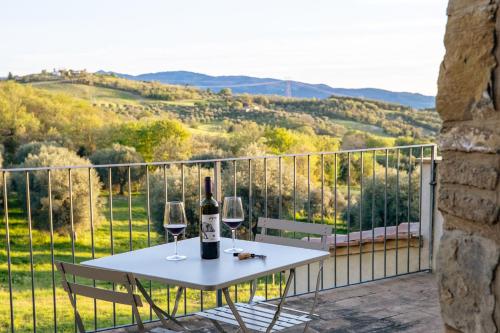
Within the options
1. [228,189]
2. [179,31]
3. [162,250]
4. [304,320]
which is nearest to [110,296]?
[162,250]

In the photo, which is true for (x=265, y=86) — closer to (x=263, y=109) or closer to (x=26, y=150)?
(x=263, y=109)

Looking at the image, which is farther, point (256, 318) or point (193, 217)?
point (193, 217)

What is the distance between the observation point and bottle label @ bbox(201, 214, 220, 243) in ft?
8.68

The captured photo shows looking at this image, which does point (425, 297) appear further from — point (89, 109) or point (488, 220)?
point (89, 109)

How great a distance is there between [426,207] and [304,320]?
2.79m

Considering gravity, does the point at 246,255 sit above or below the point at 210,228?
below

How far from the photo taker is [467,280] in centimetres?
155

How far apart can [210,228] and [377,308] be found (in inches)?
86.7

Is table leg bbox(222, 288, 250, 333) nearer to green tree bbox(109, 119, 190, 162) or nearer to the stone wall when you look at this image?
the stone wall

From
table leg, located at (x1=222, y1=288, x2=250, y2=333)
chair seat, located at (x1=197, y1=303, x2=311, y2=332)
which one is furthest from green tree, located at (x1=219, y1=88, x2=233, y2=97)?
table leg, located at (x1=222, y1=288, x2=250, y2=333)

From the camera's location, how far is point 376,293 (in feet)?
15.8

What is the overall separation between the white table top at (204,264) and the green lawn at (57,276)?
8284mm

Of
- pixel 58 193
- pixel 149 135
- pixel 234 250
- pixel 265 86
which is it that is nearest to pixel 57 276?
pixel 58 193

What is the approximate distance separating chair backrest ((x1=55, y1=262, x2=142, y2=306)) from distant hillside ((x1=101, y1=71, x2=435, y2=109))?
15.1 m
